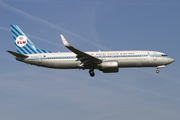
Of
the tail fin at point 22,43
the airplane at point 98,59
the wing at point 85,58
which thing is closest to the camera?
the wing at point 85,58

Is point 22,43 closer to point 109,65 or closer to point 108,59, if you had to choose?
point 108,59

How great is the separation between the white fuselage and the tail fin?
6.85ft

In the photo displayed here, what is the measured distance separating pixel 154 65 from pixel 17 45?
24081 mm

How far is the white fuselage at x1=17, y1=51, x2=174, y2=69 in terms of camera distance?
43656 mm

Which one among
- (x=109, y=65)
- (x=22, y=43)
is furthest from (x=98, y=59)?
(x=22, y=43)

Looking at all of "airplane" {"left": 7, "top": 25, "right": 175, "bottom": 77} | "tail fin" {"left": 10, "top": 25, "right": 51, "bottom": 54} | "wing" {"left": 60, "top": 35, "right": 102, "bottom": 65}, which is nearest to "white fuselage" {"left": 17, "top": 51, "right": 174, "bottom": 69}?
"airplane" {"left": 7, "top": 25, "right": 175, "bottom": 77}

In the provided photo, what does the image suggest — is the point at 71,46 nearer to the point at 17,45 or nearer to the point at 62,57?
the point at 62,57

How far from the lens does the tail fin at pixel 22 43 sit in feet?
157

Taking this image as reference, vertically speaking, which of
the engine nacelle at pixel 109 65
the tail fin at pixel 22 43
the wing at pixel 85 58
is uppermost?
the tail fin at pixel 22 43

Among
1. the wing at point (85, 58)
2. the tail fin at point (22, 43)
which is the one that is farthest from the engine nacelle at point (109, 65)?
the tail fin at point (22, 43)

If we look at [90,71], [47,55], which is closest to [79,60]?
[90,71]

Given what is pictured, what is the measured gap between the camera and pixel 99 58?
44.5 metres

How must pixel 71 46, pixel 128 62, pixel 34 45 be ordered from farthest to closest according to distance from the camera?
pixel 34 45
pixel 128 62
pixel 71 46

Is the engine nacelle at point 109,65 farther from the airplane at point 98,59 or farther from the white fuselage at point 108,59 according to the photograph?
the white fuselage at point 108,59
